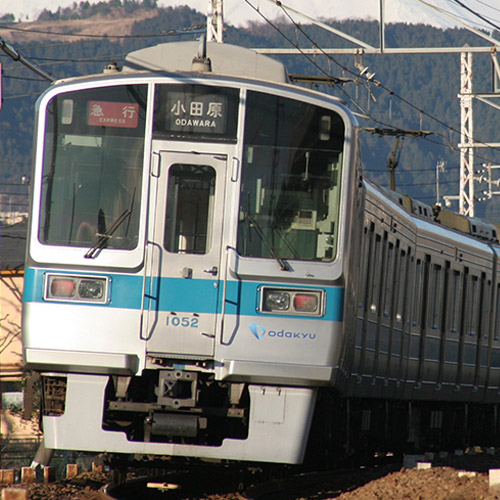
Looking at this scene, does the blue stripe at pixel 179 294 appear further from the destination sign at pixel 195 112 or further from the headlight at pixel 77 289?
the destination sign at pixel 195 112

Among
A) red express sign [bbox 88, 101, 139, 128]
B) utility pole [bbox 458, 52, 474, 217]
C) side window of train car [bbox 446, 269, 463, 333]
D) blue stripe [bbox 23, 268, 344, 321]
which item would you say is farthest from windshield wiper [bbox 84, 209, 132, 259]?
utility pole [bbox 458, 52, 474, 217]

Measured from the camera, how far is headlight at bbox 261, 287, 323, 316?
9.02m

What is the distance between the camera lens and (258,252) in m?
9.08

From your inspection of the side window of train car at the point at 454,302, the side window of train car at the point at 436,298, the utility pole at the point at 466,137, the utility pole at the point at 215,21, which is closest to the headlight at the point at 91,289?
the side window of train car at the point at 436,298

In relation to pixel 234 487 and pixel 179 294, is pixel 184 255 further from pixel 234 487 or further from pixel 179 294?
pixel 234 487

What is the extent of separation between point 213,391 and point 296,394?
0.63 m

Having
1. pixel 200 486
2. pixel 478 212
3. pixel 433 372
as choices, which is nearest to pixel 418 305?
pixel 433 372

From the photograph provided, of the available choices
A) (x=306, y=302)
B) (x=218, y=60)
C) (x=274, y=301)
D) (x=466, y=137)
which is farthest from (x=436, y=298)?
(x=466, y=137)

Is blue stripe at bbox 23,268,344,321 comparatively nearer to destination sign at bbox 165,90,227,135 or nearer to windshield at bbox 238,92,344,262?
windshield at bbox 238,92,344,262

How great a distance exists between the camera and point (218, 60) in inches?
395

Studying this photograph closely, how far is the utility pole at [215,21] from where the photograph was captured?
21406 mm

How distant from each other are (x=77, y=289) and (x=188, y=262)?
0.81 meters

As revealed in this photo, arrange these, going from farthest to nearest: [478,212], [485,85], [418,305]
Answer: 1. [485,85]
2. [478,212]
3. [418,305]

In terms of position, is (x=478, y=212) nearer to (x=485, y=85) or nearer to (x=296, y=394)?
(x=485, y=85)
